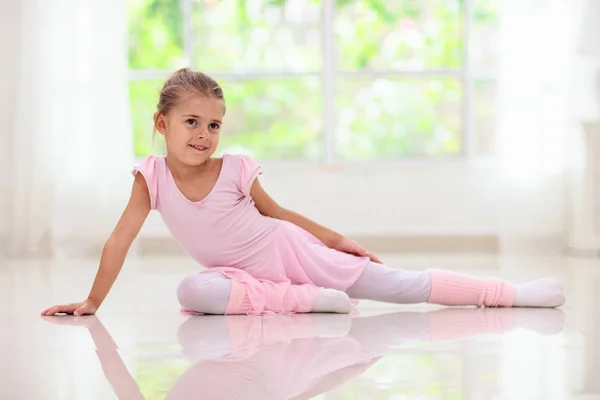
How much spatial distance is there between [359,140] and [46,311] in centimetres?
265

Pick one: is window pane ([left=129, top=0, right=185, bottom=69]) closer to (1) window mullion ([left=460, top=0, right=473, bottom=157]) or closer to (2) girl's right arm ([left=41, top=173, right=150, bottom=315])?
(1) window mullion ([left=460, top=0, right=473, bottom=157])

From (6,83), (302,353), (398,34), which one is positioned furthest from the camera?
(398,34)

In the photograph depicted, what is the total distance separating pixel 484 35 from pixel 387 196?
2.99 feet

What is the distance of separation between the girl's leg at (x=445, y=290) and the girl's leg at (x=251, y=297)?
3.3 inches

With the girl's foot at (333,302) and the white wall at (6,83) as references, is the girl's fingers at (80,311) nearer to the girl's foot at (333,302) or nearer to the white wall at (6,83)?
the girl's foot at (333,302)

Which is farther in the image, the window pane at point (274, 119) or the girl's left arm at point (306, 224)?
the window pane at point (274, 119)

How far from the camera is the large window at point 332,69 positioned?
4523mm

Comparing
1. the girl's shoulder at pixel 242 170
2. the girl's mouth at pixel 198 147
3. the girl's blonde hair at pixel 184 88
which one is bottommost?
the girl's shoulder at pixel 242 170

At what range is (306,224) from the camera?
7.82 ft

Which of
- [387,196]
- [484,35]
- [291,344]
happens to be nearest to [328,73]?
[387,196]

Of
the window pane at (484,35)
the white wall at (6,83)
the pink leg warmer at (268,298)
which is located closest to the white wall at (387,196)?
the window pane at (484,35)

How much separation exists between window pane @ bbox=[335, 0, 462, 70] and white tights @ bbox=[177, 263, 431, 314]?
7.76ft

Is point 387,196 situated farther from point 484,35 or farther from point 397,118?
point 484,35

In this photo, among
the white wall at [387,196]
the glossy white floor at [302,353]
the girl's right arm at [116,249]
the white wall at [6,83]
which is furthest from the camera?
the white wall at [387,196]
